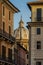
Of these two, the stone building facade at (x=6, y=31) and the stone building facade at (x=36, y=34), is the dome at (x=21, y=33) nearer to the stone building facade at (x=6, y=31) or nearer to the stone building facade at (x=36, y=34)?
the stone building facade at (x=6, y=31)

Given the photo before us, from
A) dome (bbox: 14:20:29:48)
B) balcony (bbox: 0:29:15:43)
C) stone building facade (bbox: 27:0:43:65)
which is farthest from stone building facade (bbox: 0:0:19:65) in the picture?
dome (bbox: 14:20:29:48)

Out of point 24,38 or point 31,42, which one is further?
point 24,38

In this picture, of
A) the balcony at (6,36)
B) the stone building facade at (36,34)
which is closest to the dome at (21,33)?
the balcony at (6,36)

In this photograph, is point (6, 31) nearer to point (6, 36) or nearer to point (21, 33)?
point (6, 36)

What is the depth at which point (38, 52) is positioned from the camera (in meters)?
72.6

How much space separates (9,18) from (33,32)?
31.4 feet

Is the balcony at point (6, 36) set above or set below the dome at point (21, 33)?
below

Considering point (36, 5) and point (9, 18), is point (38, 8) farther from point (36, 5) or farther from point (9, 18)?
point (9, 18)

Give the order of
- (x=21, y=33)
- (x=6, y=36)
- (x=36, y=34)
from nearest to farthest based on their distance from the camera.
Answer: (x=36, y=34)
(x=6, y=36)
(x=21, y=33)

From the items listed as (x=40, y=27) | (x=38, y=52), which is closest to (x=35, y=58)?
(x=38, y=52)

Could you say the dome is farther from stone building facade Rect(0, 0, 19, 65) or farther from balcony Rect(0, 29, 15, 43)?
balcony Rect(0, 29, 15, 43)

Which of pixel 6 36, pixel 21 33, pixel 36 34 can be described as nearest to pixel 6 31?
pixel 6 36

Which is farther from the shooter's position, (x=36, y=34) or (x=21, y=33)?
(x=21, y=33)

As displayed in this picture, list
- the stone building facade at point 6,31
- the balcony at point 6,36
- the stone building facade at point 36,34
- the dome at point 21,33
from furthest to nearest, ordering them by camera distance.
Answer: the dome at point 21,33 → the stone building facade at point 6,31 → the stone building facade at point 36,34 → the balcony at point 6,36
